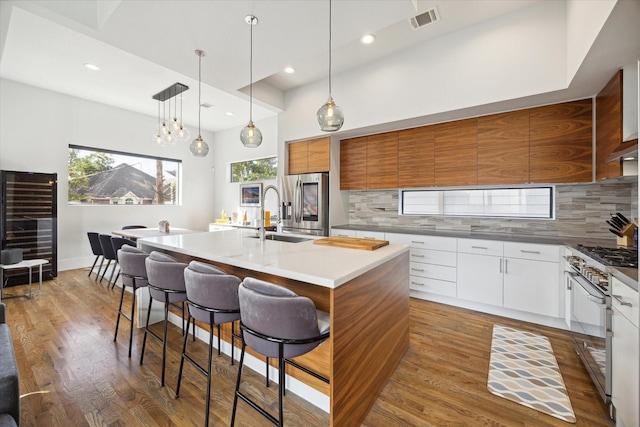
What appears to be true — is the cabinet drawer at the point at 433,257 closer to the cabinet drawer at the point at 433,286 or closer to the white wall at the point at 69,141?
the cabinet drawer at the point at 433,286

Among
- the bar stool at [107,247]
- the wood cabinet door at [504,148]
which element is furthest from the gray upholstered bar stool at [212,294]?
the bar stool at [107,247]

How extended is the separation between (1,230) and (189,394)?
176 inches

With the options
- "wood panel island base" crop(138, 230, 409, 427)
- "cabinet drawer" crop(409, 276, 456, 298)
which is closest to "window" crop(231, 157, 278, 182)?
"cabinet drawer" crop(409, 276, 456, 298)

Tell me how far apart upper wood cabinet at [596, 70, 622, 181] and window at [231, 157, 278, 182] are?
16.8 ft

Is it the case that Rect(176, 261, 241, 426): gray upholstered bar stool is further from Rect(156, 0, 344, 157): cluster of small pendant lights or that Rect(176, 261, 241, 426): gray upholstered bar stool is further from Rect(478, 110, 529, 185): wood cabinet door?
Rect(478, 110, 529, 185): wood cabinet door

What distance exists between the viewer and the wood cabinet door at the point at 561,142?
9.13 ft

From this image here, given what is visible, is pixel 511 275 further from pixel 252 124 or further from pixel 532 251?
pixel 252 124

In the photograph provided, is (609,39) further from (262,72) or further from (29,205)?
(29,205)

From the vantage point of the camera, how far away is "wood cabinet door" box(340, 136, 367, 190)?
4.30 m

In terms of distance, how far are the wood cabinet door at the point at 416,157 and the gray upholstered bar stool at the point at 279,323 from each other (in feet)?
9.55

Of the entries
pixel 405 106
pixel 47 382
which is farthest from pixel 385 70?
pixel 47 382

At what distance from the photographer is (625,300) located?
1.40 m

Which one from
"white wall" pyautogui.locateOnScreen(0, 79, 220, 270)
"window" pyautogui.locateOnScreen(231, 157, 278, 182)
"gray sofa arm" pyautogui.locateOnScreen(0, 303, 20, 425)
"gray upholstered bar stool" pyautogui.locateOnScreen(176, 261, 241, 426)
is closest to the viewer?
"gray sofa arm" pyautogui.locateOnScreen(0, 303, 20, 425)

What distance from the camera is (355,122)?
391cm
